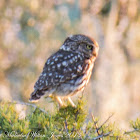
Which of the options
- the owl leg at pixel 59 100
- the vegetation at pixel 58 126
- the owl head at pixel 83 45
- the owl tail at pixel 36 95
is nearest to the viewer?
the vegetation at pixel 58 126

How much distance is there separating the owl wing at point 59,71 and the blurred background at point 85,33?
446 cm

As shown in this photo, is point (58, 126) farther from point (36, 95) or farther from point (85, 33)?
point (85, 33)

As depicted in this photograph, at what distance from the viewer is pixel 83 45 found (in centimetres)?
319

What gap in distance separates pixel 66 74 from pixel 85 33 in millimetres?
9704

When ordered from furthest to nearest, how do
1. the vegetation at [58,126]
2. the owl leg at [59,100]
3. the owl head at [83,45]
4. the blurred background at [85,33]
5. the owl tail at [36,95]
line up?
the blurred background at [85,33] → the owl head at [83,45] → the owl tail at [36,95] → the owl leg at [59,100] → the vegetation at [58,126]

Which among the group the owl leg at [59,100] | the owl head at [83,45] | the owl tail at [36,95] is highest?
the owl head at [83,45]

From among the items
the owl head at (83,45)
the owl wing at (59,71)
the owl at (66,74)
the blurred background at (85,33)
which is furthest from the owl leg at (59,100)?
the blurred background at (85,33)

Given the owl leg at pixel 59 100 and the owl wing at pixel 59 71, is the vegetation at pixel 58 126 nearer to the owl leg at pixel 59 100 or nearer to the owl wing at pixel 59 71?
the owl leg at pixel 59 100

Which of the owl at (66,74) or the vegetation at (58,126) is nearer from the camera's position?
the vegetation at (58,126)

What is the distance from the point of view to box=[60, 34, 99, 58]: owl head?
3.12m

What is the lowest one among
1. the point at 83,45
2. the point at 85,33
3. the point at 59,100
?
the point at 59,100

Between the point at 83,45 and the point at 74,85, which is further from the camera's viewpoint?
the point at 83,45

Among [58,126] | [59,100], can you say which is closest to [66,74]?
[59,100]

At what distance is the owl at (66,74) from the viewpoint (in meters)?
2.96
